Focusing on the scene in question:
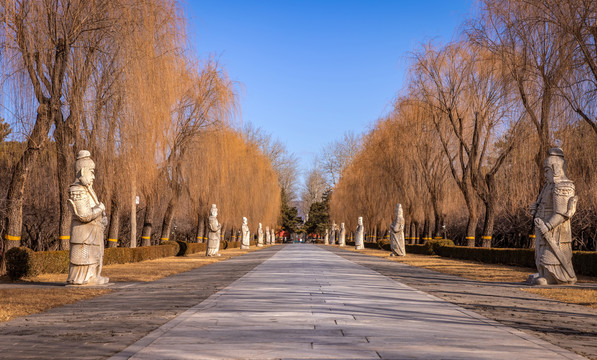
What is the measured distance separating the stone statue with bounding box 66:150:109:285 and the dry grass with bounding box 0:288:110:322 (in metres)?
0.84

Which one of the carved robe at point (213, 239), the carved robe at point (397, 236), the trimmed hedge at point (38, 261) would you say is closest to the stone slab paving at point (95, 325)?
the trimmed hedge at point (38, 261)

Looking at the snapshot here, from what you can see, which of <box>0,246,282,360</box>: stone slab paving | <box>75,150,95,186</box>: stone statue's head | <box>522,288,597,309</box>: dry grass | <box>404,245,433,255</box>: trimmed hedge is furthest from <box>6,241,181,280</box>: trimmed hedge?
<box>404,245,433,255</box>: trimmed hedge

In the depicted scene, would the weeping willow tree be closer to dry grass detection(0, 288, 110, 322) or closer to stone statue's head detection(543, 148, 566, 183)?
dry grass detection(0, 288, 110, 322)

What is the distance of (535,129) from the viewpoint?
19844 mm

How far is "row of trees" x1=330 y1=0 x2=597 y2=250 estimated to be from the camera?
15.8 meters

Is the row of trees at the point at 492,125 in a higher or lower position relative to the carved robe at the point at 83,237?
higher

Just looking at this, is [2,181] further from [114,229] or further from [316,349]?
[316,349]

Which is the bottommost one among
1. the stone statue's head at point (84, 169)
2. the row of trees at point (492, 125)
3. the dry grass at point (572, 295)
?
the dry grass at point (572, 295)

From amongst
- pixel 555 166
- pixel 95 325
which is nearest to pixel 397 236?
pixel 555 166

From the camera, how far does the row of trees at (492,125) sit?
15.8 meters

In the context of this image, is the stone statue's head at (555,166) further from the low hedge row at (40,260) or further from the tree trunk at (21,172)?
the low hedge row at (40,260)

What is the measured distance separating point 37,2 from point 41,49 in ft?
3.59

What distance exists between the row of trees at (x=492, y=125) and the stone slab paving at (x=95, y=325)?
10.7 m

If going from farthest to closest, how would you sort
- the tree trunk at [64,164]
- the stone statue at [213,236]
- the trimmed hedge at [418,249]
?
the trimmed hedge at [418,249] < the stone statue at [213,236] < the tree trunk at [64,164]
